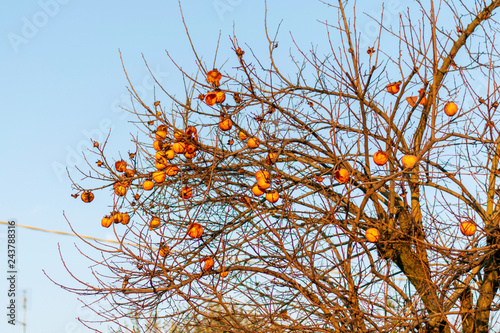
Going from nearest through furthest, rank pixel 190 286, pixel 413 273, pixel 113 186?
pixel 190 286, pixel 413 273, pixel 113 186

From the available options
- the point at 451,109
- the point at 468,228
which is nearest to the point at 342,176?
the point at 468,228

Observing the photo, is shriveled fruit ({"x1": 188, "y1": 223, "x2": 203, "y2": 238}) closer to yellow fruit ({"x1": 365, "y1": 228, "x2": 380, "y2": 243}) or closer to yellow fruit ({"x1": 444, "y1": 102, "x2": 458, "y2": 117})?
yellow fruit ({"x1": 365, "y1": 228, "x2": 380, "y2": 243})

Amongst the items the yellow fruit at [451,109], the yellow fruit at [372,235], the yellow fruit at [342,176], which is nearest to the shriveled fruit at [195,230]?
the yellow fruit at [342,176]

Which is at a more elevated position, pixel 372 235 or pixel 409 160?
pixel 409 160

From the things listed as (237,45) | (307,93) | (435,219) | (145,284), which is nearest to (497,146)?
Answer: (435,219)

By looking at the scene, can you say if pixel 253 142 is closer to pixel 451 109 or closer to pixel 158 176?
pixel 158 176

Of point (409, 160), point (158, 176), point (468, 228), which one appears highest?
point (158, 176)

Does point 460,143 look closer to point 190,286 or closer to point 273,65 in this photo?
point 273,65

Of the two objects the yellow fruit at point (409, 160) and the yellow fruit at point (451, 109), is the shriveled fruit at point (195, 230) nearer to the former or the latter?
the yellow fruit at point (409, 160)

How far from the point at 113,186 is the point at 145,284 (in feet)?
4.64

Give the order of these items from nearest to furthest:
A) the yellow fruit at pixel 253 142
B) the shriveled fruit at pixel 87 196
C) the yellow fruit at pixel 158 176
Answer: the yellow fruit at pixel 253 142 → the yellow fruit at pixel 158 176 → the shriveled fruit at pixel 87 196

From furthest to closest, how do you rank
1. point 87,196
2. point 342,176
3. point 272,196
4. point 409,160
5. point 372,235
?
point 87,196, point 372,235, point 272,196, point 342,176, point 409,160

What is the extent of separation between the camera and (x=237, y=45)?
5.03 meters

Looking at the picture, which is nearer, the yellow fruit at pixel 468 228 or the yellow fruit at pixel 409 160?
the yellow fruit at pixel 409 160
